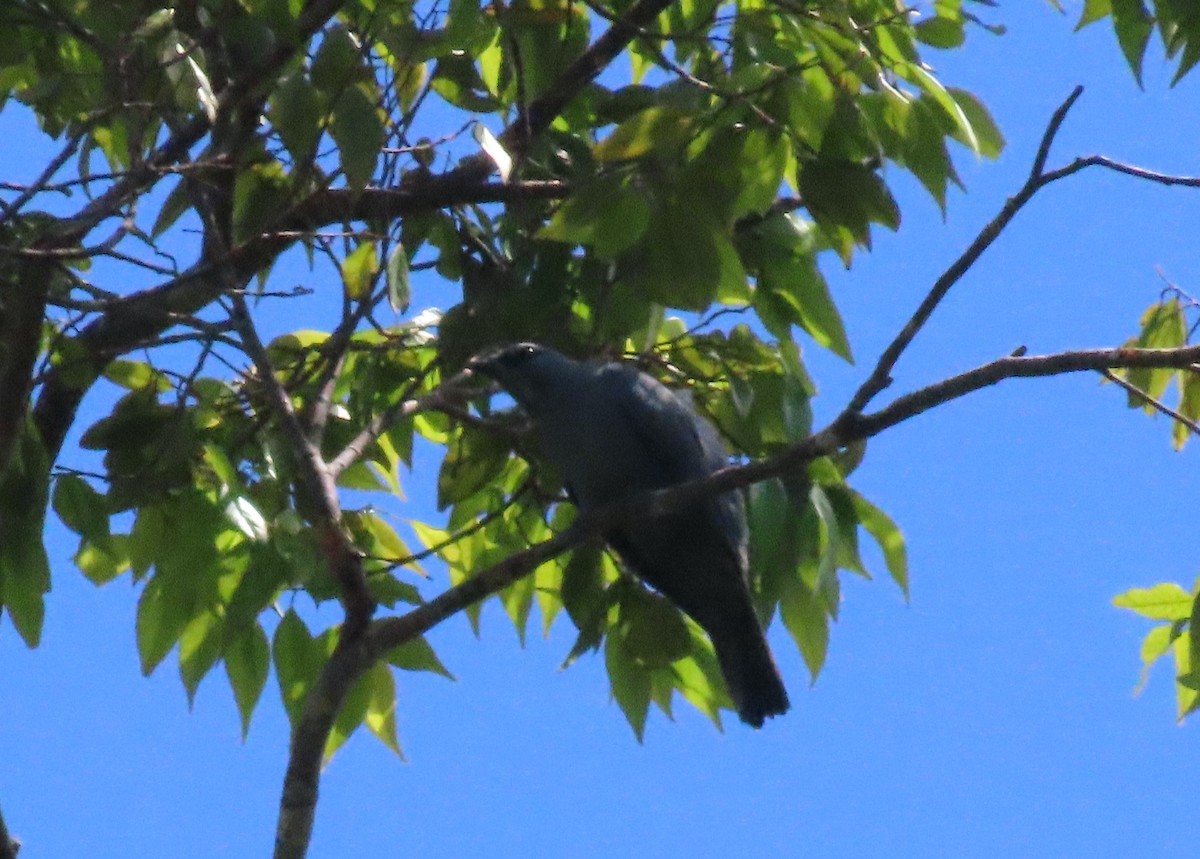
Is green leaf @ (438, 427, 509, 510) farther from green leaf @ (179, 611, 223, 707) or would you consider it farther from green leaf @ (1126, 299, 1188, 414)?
green leaf @ (1126, 299, 1188, 414)

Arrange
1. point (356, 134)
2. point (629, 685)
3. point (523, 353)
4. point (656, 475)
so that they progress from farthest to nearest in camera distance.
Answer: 1. point (656, 475)
2. point (523, 353)
3. point (629, 685)
4. point (356, 134)

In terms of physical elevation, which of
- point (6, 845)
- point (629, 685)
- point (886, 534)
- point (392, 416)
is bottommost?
point (6, 845)

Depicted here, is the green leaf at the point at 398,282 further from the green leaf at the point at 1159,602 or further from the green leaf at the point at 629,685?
the green leaf at the point at 1159,602

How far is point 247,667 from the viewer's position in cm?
346

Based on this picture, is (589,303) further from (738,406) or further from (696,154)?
(696,154)

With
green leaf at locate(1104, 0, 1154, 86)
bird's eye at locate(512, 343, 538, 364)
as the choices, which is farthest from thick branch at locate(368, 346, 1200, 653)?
bird's eye at locate(512, 343, 538, 364)

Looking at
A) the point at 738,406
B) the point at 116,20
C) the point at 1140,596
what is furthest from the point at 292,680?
the point at 1140,596

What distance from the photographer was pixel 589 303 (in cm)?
346

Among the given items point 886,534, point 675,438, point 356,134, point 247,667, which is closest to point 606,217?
point 356,134

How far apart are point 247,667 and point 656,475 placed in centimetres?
Result: 141

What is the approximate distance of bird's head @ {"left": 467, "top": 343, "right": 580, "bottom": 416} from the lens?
4117 mm

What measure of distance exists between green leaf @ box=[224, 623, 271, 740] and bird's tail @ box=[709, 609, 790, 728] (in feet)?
3.88

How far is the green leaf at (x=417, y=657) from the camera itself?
3.38 m

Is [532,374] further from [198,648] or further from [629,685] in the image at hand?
[198,648]
